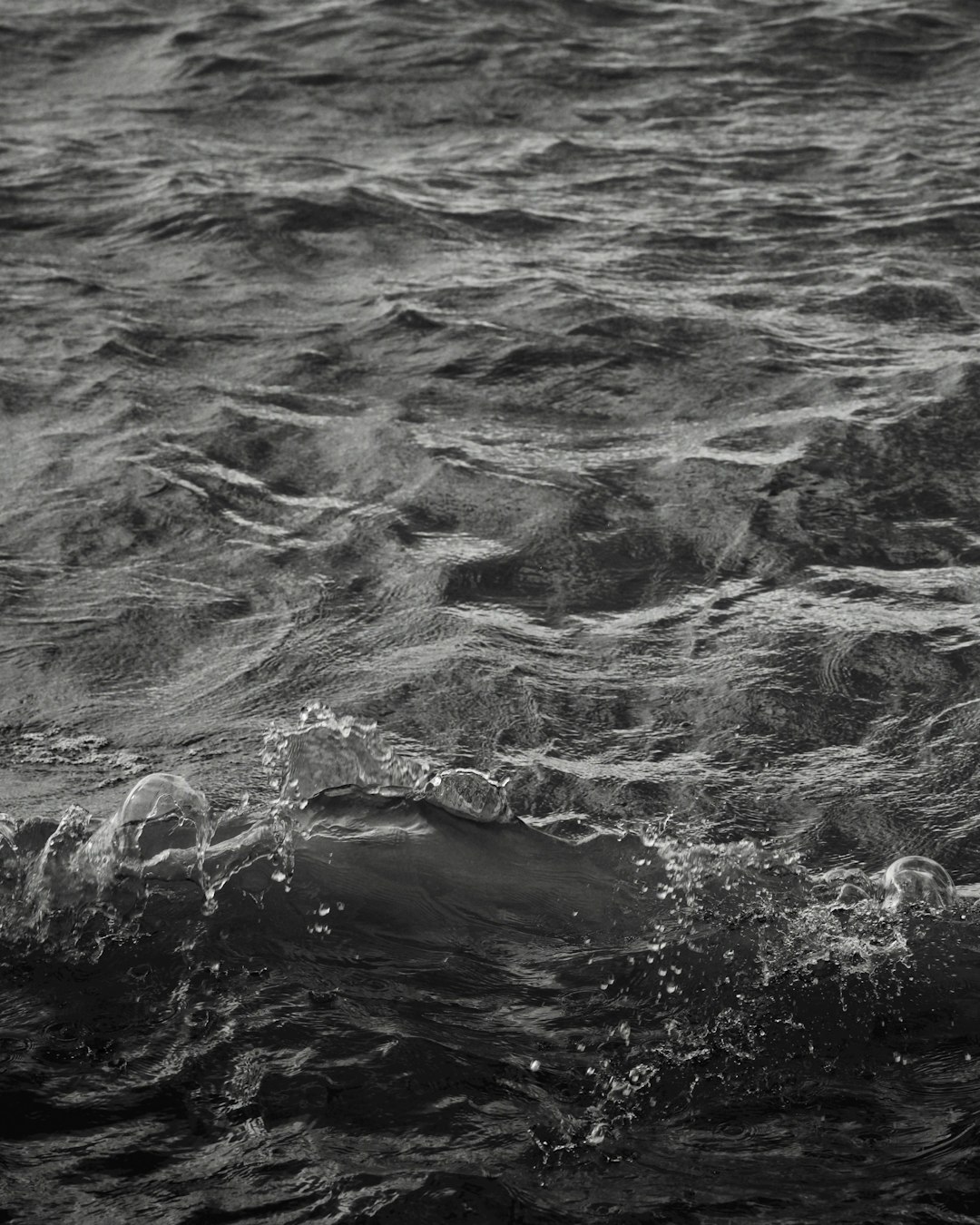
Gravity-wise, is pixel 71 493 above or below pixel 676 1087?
above

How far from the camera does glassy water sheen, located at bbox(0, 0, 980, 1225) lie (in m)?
2.99

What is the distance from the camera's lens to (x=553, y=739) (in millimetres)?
4402

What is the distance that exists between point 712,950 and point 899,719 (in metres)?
1.32

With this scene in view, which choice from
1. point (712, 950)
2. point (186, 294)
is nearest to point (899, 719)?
point (712, 950)

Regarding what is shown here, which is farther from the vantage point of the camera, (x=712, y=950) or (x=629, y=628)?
(x=629, y=628)

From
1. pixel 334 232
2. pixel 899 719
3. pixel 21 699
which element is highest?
pixel 334 232

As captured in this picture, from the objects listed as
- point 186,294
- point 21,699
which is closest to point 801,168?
point 186,294

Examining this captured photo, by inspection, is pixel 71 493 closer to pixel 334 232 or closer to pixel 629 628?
pixel 629 628

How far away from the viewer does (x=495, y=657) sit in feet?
15.8

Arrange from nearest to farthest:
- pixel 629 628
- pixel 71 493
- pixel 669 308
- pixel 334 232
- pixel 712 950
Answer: pixel 712 950 → pixel 629 628 → pixel 71 493 → pixel 669 308 → pixel 334 232

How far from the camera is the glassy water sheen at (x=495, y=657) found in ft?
9.80

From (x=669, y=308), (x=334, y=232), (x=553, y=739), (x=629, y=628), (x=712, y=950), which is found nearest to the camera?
(x=712, y=950)

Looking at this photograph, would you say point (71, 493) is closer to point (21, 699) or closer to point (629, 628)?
point (21, 699)

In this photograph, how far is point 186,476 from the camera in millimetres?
5984
